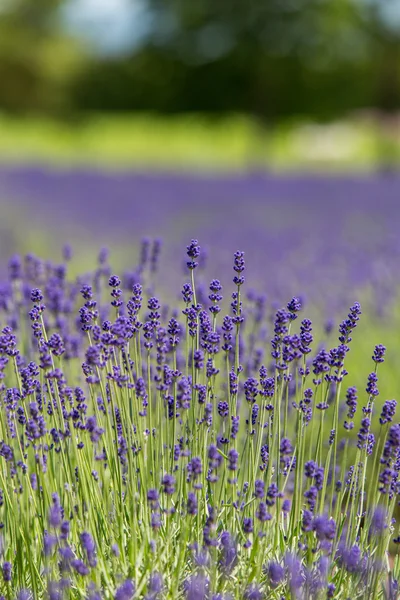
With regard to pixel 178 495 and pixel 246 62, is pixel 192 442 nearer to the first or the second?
pixel 178 495

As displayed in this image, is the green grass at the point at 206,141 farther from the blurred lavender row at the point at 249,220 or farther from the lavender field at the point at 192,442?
the lavender field at the point at 192,442

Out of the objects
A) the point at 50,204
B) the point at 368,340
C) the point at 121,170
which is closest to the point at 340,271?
the point at 368,340

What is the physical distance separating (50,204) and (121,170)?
4.47 meters

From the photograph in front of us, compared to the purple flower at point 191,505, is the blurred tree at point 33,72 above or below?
above

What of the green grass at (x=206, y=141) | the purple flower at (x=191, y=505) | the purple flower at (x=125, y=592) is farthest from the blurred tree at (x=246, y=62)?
the purple flower at (x=125, y=592)

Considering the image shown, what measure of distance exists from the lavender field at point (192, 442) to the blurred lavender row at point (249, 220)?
21 cm

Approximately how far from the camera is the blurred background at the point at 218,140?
6.63m

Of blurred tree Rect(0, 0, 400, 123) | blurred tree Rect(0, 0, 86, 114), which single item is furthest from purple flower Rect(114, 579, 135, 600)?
blurred tree Rect(0, 0, 86, 114)

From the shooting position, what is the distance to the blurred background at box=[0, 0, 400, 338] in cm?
663

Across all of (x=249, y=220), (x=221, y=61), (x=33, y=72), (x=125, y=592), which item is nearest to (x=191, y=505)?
(x=125, y=592)

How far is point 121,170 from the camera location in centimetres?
1261

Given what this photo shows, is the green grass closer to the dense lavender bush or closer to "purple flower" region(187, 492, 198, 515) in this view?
the dense lavender bush

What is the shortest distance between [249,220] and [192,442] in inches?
251

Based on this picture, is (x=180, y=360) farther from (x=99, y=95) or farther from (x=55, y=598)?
(x=99, y=95)
